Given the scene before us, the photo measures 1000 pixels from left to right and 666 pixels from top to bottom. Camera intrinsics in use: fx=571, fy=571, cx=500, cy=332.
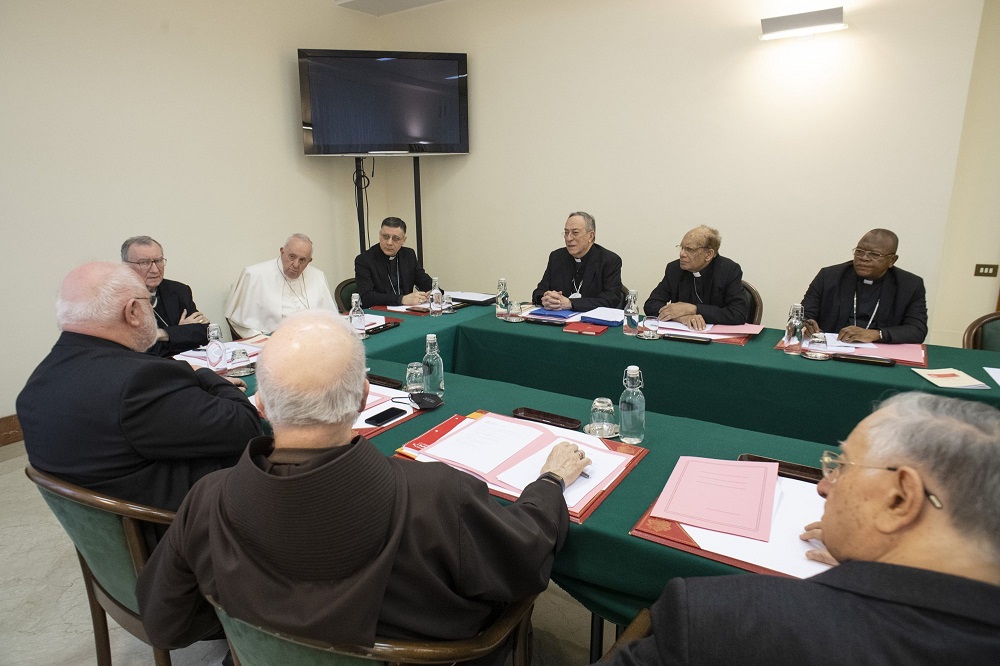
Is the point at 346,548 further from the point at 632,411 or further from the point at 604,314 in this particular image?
the point at 604,314

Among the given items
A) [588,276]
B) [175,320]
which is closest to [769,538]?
[588,276]

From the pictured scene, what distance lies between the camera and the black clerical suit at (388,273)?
4098 millimetres

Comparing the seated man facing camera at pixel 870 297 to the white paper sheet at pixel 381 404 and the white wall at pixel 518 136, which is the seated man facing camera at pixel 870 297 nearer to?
the white wall at pixel 518 136

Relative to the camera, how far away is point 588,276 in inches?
154

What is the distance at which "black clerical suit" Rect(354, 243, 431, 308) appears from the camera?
4098 millimetres

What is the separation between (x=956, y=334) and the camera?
405 cm

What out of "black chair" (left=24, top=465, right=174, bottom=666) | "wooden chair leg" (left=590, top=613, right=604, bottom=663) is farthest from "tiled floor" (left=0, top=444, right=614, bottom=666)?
"black chair" (left=24, top=465, right=174, bottom=666)

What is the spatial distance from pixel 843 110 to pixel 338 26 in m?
4.17

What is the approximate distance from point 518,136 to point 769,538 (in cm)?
452

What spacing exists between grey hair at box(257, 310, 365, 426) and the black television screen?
4.26 meters

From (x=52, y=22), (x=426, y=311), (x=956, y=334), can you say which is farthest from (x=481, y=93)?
(x=956, y=334)

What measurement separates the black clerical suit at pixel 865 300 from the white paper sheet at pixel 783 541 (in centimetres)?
207

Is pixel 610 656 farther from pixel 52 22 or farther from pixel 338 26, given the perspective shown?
pixel 338 26

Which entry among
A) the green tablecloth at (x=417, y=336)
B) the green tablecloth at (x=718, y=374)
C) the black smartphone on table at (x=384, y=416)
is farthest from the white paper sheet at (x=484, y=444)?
the green tablecloth at (x=718, y=374)
